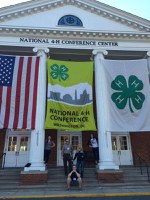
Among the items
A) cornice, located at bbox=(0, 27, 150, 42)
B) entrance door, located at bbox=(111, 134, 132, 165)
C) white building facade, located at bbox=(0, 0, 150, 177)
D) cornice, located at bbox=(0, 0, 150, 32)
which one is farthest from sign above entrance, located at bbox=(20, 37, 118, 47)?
entrance door, located at bbox=(111, 134, 132, 165)

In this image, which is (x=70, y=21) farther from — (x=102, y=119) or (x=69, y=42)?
(x=102, y=119)

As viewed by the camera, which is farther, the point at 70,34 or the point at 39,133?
the point at 70,34

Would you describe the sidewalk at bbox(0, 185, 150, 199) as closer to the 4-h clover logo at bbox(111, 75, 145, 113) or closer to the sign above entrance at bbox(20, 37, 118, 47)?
the 4-h clover logo at bbox(111, 75, 145, 113)

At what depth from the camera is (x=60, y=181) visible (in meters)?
10.3

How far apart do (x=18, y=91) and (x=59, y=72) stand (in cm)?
242

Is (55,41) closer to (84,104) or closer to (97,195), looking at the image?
(84,104)

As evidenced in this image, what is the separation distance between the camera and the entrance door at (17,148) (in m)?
14.1

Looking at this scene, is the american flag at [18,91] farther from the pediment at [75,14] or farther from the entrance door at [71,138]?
the entrance door at [71,138]

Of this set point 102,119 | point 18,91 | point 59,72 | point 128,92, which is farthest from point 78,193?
point 59,72

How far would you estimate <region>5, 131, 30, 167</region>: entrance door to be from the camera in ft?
46.1

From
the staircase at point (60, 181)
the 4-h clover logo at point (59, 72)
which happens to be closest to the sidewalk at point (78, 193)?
the staircase at point (60, 181)

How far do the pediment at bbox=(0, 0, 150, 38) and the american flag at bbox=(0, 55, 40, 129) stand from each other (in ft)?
8.90

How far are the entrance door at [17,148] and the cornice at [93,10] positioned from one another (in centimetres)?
732

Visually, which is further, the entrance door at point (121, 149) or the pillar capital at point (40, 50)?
the entrance door at point (121, 149)
